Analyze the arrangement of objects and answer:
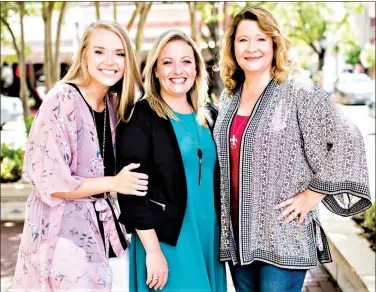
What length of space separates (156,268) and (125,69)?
966 mm

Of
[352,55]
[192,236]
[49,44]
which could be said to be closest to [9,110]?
[49,44]

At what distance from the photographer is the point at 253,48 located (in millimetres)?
2695

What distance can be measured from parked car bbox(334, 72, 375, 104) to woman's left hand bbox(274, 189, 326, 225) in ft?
79.0

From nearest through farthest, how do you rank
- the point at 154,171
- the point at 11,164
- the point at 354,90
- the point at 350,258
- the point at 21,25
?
the point at 154,171, the point at 350,258, the point at 11,164, the point at 21,25, the point at 354,90

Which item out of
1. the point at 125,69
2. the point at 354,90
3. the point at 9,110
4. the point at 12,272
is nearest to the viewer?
the point at 125,69

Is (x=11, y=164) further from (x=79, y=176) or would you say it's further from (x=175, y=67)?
(x=175, y=67)

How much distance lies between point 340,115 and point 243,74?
0.67m

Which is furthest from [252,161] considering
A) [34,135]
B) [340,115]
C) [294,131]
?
[34,135]

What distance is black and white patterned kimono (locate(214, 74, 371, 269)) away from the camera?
2.50 m

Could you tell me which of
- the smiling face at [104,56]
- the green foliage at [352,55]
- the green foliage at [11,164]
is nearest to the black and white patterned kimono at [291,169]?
the smiling face at [104,56]

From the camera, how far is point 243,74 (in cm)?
300

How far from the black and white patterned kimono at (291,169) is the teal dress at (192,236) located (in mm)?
73

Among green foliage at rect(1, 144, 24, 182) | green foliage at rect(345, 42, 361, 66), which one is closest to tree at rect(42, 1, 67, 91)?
green foliage at rect(1, 144, 24, 182)

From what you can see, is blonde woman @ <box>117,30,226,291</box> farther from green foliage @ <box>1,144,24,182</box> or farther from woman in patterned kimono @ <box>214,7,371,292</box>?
green foliage @ <box>1,144,24,182</box>
